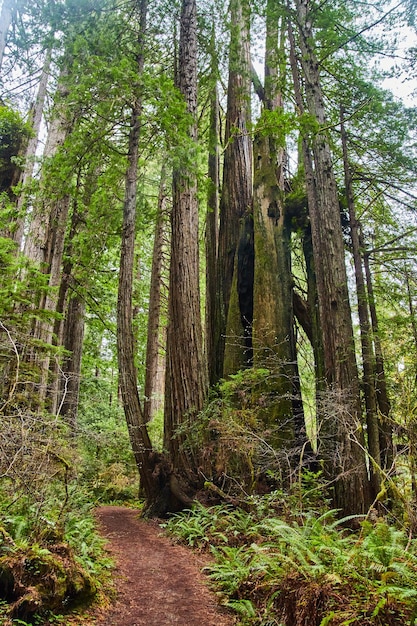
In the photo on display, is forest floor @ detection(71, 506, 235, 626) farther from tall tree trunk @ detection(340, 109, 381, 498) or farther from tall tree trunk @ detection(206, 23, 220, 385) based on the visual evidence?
tall tree trunk @ detection(206, 23, 220, 385)

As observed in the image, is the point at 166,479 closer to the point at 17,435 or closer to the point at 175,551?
the point at 175,551

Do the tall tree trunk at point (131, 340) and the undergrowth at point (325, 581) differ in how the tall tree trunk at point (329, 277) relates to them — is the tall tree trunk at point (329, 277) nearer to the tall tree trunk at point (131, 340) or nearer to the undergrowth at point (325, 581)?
the undergrowth at point (325, 581)

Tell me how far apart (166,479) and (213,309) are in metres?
4.73

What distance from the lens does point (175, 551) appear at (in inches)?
227

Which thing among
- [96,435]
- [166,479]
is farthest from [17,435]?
[166,479]

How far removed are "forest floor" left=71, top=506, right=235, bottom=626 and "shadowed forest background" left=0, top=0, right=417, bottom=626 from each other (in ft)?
0.82

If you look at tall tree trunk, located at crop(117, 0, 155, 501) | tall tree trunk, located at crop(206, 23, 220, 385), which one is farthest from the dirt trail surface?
tall tree trunk, located at crop(206, 23, 220, 385)

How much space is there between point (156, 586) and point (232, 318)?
21.9 ft

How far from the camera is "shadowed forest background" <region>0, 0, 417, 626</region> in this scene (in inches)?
147

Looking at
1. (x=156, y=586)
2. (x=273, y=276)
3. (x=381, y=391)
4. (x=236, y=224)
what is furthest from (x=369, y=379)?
(x=236, y=224)

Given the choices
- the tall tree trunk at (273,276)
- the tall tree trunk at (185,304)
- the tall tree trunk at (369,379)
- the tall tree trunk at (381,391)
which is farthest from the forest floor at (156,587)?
the tall tree trunk at (381,391)

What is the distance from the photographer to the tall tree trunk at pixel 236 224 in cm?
1022

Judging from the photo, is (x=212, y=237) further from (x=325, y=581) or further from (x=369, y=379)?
(x=325, y=581)

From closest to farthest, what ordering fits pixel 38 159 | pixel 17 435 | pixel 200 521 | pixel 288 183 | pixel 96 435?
pixel 17 435, pixel 96 435, pixel 200 521, pixel 38 159, pixel 288 183
